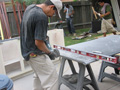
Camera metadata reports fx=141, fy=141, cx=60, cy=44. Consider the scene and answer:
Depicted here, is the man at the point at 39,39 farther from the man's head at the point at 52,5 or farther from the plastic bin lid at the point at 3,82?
the plastic bin lid at the point at 3,82

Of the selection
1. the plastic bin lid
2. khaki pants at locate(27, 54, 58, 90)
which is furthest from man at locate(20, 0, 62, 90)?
the plastic bin lid

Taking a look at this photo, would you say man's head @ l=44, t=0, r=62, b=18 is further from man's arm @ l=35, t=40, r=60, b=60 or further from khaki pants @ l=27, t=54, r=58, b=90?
khaki pants @ l=27, t=54, r=58, b=90

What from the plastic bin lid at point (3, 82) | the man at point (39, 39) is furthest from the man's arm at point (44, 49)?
the plastic bin lid at point (3, 82)

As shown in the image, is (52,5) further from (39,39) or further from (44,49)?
Result: (44,49)

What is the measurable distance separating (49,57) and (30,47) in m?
0.40

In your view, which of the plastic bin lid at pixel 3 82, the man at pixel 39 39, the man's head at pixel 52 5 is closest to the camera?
the plastic bin lid at pixel 3 82

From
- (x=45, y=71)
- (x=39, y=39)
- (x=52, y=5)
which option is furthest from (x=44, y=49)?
(x=52, y=5)

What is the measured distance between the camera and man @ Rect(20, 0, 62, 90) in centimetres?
200

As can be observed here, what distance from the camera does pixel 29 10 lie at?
2133 millimetres

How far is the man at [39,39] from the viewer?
6.55 feet

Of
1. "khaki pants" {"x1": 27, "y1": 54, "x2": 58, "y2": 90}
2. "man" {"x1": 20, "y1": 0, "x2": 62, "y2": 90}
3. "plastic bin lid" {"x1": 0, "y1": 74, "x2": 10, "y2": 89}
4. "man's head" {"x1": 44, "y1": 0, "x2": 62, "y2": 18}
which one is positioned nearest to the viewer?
"plastic bin lid" {"x1": 0, "y1": 74, "x2": 10, "y2": 89}

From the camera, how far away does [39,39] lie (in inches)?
78.8

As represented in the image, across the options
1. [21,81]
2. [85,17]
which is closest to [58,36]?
[21,81]

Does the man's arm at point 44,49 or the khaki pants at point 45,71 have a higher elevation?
the man's arm at point 44,49
